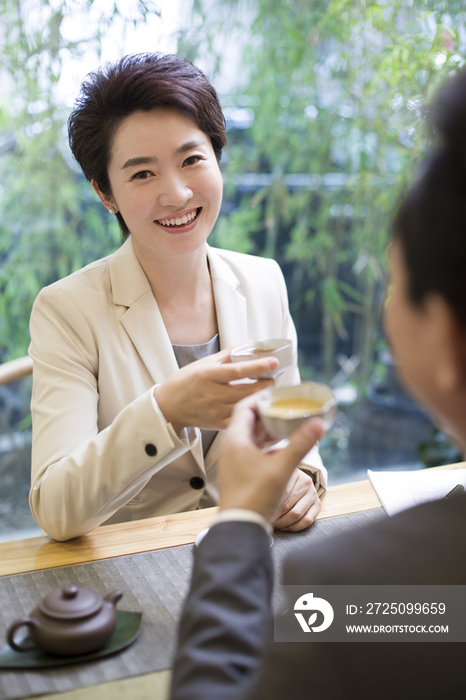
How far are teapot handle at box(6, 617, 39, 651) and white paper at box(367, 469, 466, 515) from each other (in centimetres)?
76

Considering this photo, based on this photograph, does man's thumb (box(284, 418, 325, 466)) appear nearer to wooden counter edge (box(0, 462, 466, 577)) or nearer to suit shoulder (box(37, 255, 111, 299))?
wooden counter edge (box(0, 462, 466, 577))

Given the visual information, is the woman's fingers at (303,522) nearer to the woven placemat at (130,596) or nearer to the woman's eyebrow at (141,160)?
the woven placemat at (130,596)

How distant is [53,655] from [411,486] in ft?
2.80

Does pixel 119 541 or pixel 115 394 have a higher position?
pixel 115 394

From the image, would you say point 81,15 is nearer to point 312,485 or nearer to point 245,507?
point 312,485

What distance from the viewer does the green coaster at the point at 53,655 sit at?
95 centimetres

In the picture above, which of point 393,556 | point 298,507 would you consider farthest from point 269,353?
point 393,556

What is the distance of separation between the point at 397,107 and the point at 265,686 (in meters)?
2.58

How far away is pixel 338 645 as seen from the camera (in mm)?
658

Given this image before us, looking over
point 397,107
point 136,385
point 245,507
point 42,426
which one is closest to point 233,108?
point 397,107

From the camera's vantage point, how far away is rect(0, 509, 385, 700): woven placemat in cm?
94

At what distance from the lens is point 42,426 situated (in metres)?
1.47

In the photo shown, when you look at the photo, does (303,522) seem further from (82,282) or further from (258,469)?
(82,282)

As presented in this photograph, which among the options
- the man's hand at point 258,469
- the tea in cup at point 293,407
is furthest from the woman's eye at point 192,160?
the man's hand at point 258,469
